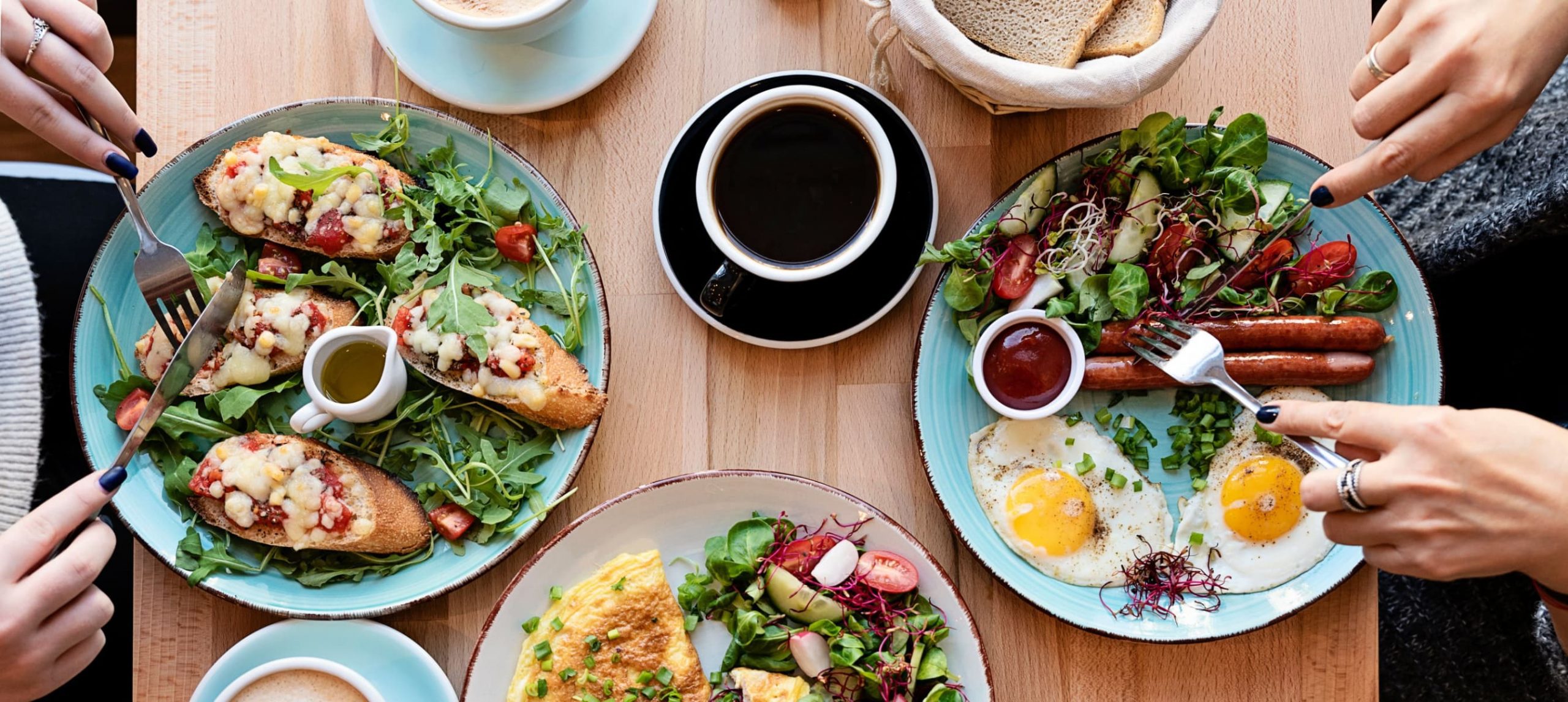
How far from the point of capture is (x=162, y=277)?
2.12 meters

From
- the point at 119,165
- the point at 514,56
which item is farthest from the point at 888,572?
the point at 119,165

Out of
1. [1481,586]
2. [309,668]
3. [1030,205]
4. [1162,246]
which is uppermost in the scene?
[1030,205]

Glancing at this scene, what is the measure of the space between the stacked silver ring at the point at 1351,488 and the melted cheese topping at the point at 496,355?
1.54 m

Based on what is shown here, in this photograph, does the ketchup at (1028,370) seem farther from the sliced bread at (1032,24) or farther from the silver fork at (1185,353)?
the sliced bread at (1032,24)

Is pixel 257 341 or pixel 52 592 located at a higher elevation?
pixel 257 341

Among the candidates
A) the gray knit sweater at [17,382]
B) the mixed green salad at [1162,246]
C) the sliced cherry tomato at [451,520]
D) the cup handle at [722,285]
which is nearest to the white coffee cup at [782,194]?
the cup handle at [722,285]

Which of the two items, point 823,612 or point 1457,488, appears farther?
point 823,612

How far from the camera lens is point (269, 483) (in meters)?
2.07

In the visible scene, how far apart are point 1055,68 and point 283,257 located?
5.71 feet

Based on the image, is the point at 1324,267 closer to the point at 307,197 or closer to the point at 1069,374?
the point at 1069,374

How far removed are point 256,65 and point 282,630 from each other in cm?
130

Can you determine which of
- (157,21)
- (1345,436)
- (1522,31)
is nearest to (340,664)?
(157,21)

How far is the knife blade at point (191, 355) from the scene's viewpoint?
2.07 meters

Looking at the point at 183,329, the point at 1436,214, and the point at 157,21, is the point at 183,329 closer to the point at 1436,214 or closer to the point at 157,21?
the point at 157,21
